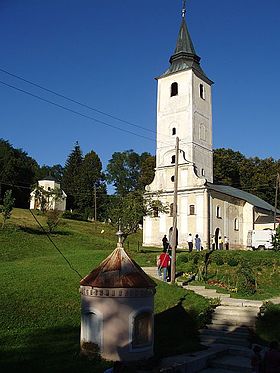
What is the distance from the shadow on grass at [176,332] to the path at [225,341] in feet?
1.14

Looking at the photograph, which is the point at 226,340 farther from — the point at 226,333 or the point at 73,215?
the point at 73,215

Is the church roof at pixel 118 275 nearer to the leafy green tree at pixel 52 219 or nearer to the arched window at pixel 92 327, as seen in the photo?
the arched window at pixel 92 327

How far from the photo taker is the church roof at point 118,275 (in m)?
9.36

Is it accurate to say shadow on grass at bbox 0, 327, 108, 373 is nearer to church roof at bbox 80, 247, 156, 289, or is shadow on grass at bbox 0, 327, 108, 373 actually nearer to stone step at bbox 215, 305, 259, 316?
church roof at bbox 80, 247, 156, 289

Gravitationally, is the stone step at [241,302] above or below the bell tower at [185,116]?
below

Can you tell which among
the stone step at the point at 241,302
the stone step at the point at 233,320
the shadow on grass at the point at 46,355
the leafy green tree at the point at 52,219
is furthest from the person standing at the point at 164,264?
the leafy green tree at the point at 52,219

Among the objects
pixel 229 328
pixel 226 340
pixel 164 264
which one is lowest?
pixel 226 340

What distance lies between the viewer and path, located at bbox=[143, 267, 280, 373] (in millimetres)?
9852

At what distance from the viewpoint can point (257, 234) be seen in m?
42.5

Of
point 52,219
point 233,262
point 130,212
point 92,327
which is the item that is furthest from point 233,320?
point 52,219

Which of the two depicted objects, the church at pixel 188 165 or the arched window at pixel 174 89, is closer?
the church at pixel 188 165

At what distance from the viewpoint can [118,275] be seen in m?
9.53

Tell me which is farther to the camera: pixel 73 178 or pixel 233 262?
pixel 73 178

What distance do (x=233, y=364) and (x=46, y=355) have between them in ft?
14.3
